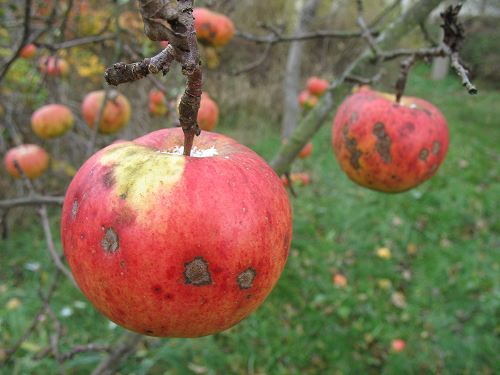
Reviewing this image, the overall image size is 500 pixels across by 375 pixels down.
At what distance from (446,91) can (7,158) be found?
968 cm

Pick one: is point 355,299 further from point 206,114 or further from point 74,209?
point 74,209

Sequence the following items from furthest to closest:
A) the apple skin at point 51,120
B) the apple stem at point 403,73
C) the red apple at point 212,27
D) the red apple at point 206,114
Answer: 1. the apple skin at point 51,120
2. the red apple at point 212,27
3. the red apple at point 206,114
4. the apple stem at point 403,73

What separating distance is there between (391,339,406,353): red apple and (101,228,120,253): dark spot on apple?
2.87m

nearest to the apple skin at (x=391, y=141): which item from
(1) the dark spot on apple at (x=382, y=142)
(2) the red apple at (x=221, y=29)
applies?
(1) the dark spot on apple at (x=382, y=142)

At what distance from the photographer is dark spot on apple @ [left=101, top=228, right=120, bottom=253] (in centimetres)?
62

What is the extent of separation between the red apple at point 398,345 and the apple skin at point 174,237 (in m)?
2.70

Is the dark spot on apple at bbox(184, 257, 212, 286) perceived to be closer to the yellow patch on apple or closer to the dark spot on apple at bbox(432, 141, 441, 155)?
the yellow patch on apple

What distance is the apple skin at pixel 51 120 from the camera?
2.68m

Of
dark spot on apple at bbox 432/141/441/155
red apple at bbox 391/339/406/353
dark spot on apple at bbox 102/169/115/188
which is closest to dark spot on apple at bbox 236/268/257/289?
dark spot on apple at bbox 102/169/115/188

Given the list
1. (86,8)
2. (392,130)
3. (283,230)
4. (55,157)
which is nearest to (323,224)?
(55,157)

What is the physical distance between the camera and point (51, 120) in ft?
8.84

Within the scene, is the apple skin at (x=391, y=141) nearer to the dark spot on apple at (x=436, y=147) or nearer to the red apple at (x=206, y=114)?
the dark spot on apple at (x=436, y=147)

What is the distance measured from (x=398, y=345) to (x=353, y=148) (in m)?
2.20

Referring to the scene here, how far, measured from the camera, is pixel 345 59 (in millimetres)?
8508
